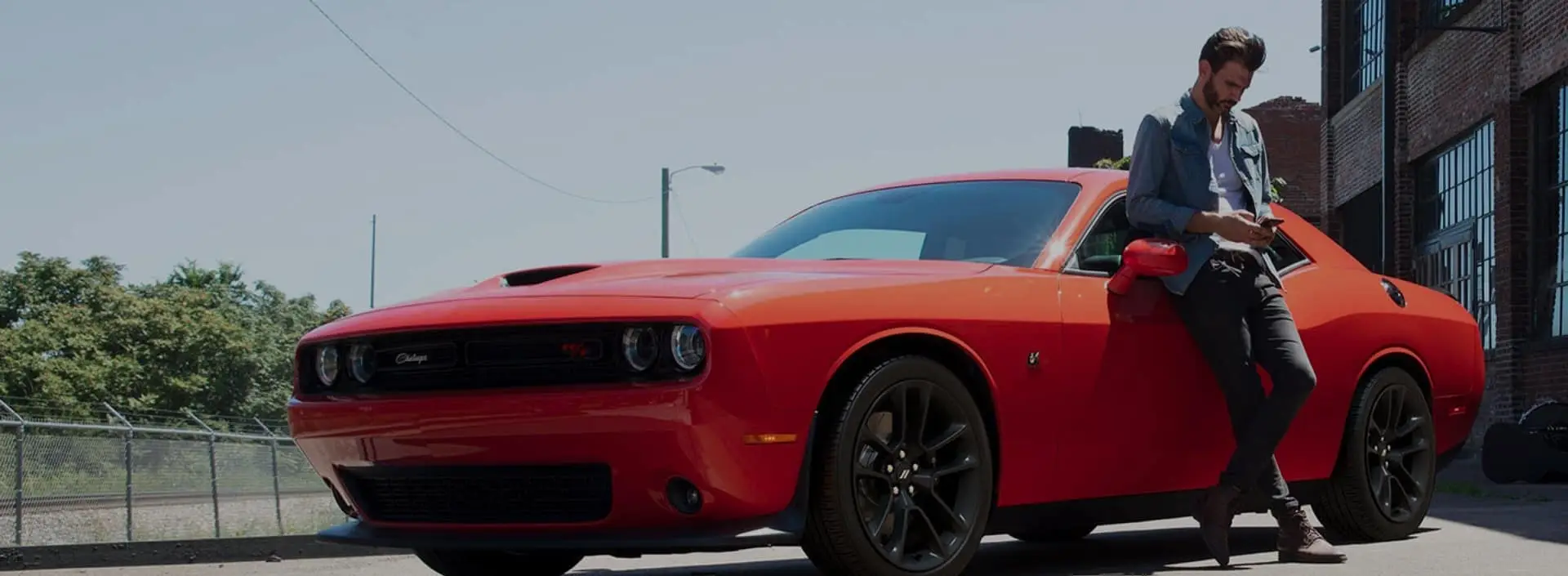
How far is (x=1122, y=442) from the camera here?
226 inches


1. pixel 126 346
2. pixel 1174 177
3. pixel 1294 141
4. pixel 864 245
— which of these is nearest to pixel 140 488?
pixel 864 245

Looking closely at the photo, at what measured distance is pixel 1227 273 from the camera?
5.91 metres

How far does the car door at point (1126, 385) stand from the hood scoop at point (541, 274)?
137 centimetres

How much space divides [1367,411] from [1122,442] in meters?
1.46

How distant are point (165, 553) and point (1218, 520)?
13.6 feet

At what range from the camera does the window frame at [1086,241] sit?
5.83 meters

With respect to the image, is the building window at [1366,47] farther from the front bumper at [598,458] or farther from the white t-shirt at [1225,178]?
the front bumper at [598,458]

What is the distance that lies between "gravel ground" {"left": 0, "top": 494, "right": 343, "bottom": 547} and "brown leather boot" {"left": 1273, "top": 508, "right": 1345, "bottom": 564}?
1413cm

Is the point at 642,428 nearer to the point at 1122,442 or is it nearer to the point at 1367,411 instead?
the point at 1122,442

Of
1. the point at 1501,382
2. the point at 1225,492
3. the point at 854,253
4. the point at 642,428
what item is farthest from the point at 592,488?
the point at 1501,382

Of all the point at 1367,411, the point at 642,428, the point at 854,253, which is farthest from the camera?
the point at 1367,411

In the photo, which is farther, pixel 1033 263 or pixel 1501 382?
pixel 1501 382

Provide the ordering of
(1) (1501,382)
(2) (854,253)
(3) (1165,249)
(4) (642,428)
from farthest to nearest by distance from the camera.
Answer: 1. (1) (1501,382)
2. (2) (854,253)
3. (3) (1165,249)
4. (4) (642,428)

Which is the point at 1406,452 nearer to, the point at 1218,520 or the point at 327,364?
the point at 1218,520
